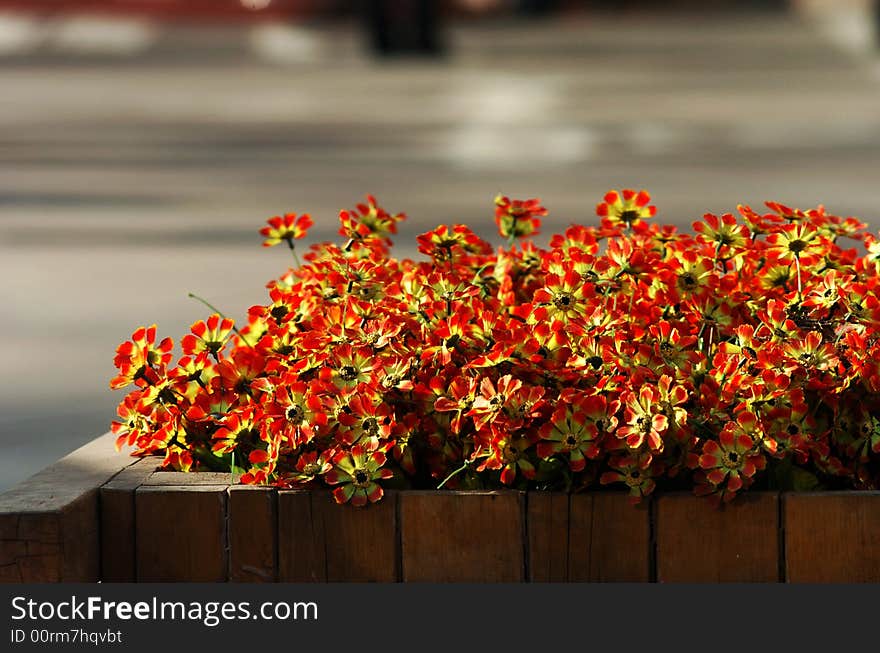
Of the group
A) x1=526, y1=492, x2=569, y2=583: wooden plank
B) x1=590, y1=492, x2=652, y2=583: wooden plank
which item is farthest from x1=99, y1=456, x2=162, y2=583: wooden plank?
x1=590, y1=492, x2=652, y2=583: wooden plank

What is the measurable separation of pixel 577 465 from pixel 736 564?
12.3 inches

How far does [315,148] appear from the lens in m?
14.1

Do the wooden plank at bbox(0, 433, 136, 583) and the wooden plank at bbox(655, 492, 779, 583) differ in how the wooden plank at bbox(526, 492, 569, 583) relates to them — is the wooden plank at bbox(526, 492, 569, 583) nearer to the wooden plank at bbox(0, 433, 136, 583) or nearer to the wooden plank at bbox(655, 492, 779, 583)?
the wooden plank at bbox(655, 492, 779, 583)

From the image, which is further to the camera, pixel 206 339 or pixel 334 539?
pixel 206 339

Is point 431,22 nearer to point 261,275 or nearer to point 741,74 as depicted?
point 741,74

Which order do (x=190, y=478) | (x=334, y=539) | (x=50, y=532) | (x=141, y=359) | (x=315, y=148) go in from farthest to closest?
(x=315, y=148), (x=141, y=359), (x=190, y=478), (x=334, y=539), (x=50, y=532)

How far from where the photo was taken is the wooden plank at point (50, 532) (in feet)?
8.89

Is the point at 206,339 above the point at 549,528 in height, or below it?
above

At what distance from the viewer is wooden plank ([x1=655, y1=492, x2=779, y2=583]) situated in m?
2.77

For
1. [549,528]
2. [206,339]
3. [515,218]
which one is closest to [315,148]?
[515,218]

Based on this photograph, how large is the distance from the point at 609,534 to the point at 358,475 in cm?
43

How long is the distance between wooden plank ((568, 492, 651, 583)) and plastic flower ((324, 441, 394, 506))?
0.33m

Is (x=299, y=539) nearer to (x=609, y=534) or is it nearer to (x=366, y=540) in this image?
(x=366, y=540)

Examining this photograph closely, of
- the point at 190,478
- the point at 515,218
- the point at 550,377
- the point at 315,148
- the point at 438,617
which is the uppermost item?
the point at 315,148
